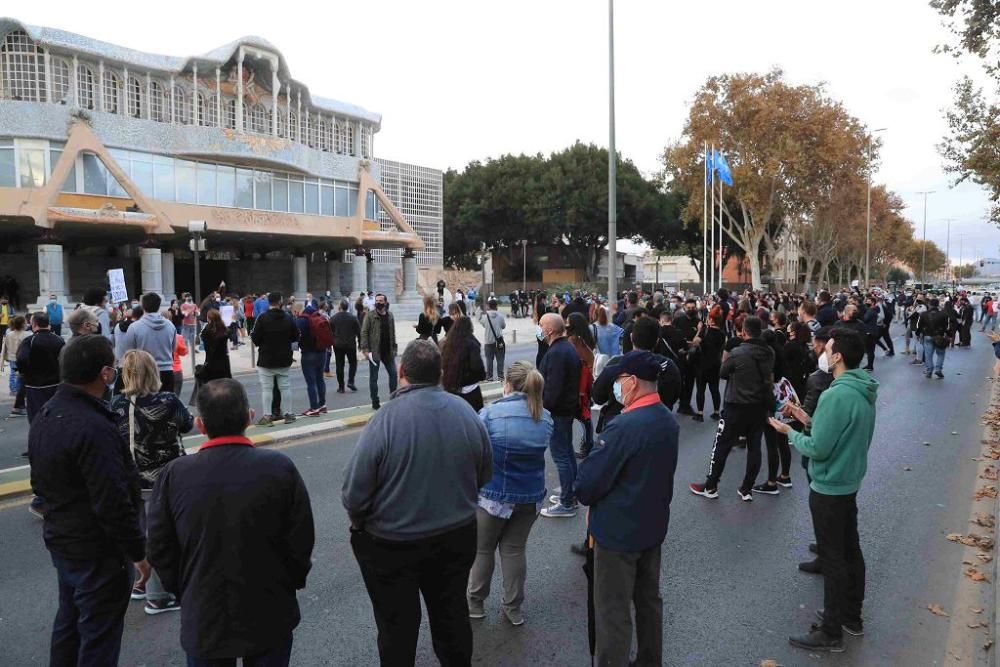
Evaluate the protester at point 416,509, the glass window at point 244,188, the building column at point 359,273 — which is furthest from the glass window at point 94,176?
the protester at point 416,509

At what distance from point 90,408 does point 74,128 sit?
31.1m

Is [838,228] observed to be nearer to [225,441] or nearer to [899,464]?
[899,464]

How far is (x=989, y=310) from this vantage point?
115ft

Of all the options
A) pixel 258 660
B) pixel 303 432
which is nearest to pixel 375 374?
pixel 303 432

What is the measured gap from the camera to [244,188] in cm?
3544

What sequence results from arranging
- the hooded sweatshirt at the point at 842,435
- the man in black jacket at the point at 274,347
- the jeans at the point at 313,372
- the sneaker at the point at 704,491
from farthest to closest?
the jeans at the point at 313,372
the man in black jacket at the point at 274,347
the sneaker at the point at 704,491
the hooded sweatshirt at the point at 842,435

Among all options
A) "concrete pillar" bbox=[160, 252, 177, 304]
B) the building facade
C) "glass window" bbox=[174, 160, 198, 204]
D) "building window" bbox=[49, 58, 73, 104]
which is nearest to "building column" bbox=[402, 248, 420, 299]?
the building facade

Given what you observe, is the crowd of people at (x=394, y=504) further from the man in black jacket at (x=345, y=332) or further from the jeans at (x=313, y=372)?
the man in black jacket at (x=345, y=332)

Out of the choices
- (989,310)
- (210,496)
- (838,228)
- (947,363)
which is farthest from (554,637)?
(838,228)

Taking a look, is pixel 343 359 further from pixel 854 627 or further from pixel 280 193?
pixel 280 193

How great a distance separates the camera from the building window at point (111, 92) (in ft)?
103

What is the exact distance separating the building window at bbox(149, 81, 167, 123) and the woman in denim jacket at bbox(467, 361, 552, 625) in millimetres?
34265

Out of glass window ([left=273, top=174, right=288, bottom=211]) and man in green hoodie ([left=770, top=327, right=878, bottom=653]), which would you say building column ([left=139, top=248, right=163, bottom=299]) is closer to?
glass window ([left=273, top=174, right=288, bottom=211])

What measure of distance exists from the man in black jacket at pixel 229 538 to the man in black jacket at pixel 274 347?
22.9ft
